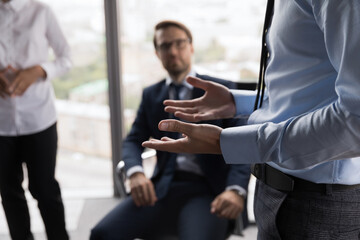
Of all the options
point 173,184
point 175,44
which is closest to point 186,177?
point 173,184

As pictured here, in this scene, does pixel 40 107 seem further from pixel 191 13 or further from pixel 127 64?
pixel 191 13

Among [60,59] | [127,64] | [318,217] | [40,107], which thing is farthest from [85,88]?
[318,217]

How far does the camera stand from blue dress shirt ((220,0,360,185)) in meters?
0.73

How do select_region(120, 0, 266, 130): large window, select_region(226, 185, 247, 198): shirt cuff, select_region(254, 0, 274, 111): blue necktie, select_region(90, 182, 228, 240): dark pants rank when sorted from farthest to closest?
select_region(120, 0, 266, 130): large window → select_region(226, 185, 247, 198): shirt cuff → select_region(90, 182, 228, 240): dark pants → select_region(254, 0, 274, 111): blue necktie

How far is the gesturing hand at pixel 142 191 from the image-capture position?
5.86 ft

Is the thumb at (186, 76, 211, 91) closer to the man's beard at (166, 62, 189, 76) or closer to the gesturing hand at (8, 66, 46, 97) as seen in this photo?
the man's beard at (166, 62, 189, 76)

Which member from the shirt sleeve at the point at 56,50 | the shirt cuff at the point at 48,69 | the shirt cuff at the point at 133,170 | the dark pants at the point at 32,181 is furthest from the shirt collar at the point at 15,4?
the shirt cuff at the point at 133,170

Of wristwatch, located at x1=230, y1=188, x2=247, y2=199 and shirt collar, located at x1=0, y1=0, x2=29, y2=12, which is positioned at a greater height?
shirt collar, located at x1=0, y1=0, x2=29, y2=12

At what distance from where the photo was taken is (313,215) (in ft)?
3.13

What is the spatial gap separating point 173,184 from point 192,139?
41.3 inches

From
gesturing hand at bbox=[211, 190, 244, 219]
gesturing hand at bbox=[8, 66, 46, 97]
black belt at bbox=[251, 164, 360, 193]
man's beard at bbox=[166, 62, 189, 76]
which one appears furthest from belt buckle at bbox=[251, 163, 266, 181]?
gesturing hand at bbox=[8, 66, 46, 97]

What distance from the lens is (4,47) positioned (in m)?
1.96

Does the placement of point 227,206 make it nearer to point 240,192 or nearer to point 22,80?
point 240,192

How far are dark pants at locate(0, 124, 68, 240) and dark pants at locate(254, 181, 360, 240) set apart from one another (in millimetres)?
1412
